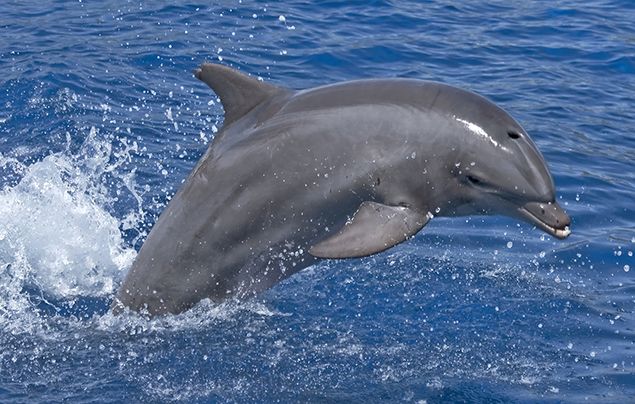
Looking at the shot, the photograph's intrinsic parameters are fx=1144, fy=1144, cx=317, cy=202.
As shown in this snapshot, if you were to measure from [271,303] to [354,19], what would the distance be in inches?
435

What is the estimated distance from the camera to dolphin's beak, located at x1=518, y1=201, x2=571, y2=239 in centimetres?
867

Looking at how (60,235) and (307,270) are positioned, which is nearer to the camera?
(307,270)

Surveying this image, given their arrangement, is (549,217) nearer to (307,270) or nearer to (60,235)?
(307,270)

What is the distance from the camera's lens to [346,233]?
27.8ft

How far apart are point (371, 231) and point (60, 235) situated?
13.6 ft

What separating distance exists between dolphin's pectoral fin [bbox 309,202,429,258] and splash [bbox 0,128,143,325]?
9.63 feet

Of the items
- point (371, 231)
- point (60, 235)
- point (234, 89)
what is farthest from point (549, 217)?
point (60, 235)

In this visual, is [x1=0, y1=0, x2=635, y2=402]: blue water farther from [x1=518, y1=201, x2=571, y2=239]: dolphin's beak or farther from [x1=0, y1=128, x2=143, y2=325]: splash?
[x1=518, y1=201, x2=571, y2=239]: dolphin's beak

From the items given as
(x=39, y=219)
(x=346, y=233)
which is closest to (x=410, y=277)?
(x=346, y=233)

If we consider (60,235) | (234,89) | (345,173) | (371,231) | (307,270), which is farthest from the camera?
(60,235)

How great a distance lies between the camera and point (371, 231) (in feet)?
27.7

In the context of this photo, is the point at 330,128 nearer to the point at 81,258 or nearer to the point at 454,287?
the point at 454,287

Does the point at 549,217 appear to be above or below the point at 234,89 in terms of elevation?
below

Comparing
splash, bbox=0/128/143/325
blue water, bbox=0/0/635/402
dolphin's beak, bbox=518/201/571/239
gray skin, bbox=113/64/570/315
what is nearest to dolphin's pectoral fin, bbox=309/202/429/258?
gray skin, bbox=113/64/570/315
